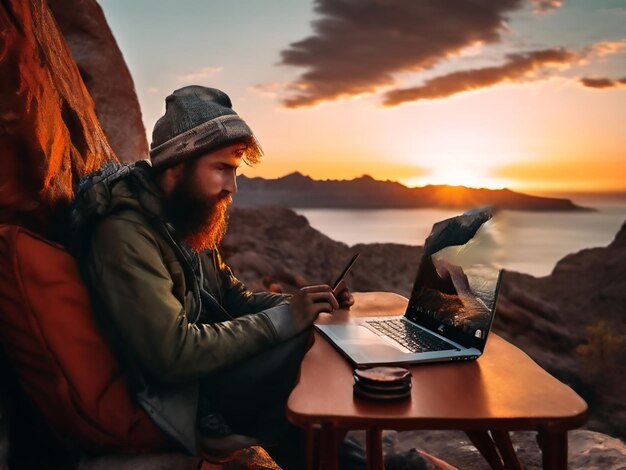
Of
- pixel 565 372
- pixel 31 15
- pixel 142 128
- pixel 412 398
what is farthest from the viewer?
pixel 565 372

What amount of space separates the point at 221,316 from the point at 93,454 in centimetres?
75

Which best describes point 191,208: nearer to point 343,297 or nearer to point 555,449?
point 343,297

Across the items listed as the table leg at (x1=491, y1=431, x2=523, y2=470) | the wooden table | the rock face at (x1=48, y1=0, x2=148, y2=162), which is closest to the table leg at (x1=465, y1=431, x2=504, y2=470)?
the table leg at (x1=491, y1=431, x2=523, y2=470)

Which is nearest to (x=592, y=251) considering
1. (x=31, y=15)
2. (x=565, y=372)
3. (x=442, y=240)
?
(x=565, y=372)

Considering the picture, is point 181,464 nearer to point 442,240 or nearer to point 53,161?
point 53,161

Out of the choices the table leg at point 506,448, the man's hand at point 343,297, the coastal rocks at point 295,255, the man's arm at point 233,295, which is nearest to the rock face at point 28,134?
the man's arm at point 233,295

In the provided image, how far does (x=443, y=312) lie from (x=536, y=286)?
14721mm

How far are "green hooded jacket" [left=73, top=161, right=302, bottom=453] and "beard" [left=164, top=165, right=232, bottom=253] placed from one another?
7cm

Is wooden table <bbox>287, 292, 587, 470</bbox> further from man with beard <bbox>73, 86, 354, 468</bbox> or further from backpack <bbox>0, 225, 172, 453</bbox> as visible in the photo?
backpack <bbox>0, 225, 172, 453</bbox>

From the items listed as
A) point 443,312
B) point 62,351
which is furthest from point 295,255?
point 62,351

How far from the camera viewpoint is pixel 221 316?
256 centimetres

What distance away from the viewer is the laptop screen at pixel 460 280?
2.03 m

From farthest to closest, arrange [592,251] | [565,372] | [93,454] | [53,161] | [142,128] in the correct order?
[592,251], [565,372], [142,128], [53,161], [93,454]

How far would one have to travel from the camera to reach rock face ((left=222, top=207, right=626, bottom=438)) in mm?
9602
